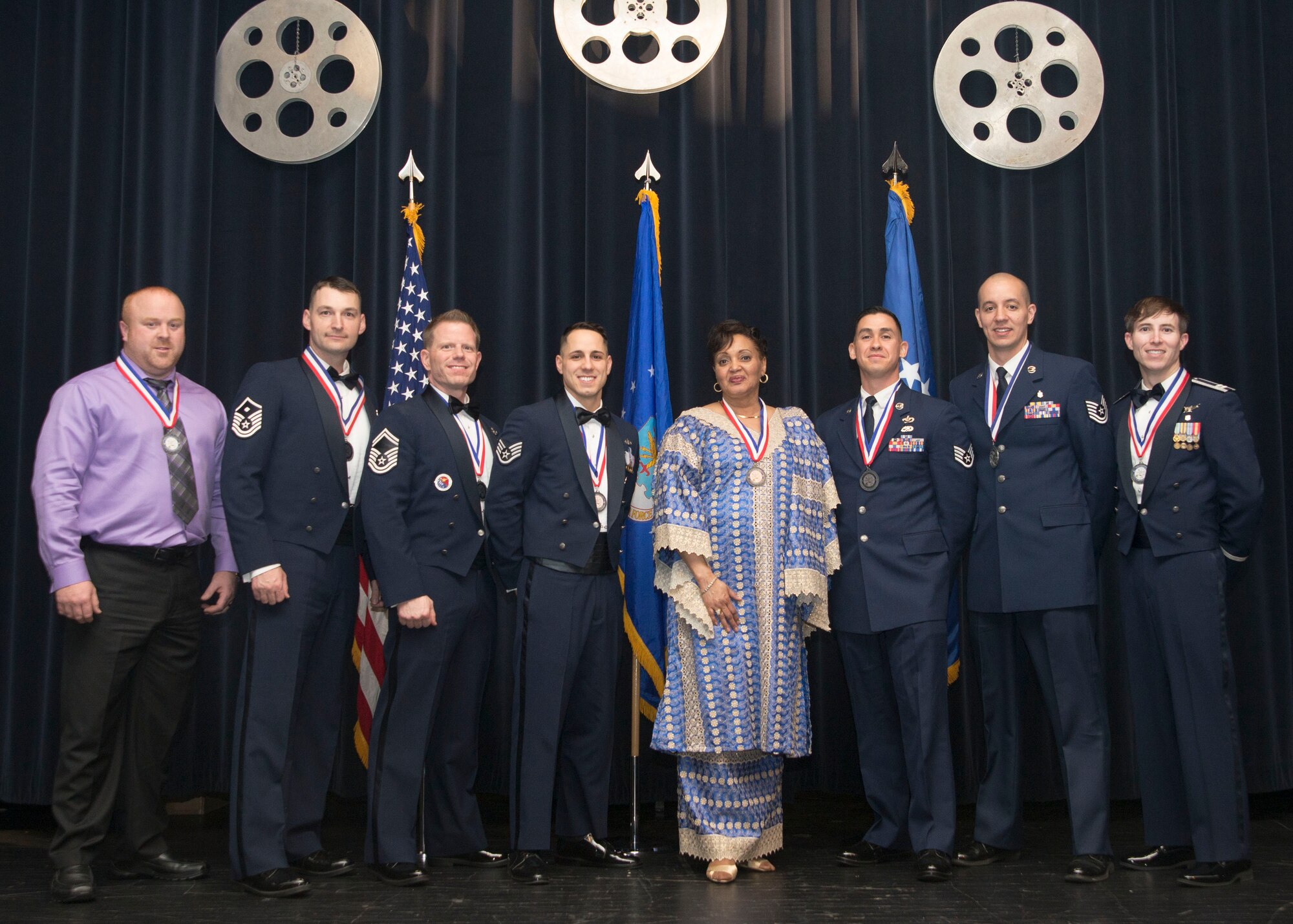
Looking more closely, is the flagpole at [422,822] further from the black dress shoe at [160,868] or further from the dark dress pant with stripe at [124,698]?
the dark dress pant with stripe at [124,698]

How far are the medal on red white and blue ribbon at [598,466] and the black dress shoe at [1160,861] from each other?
2069mm

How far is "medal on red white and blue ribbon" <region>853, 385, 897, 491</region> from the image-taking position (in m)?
3.54

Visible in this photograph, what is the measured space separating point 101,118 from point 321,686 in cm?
294

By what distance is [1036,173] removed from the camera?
479cm

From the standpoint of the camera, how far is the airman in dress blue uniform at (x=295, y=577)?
10.5 feet

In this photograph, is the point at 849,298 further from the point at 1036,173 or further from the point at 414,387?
the point at 414,387

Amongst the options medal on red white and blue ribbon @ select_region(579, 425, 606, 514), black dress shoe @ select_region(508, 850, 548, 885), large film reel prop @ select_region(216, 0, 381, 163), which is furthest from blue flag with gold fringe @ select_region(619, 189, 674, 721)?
large film reel prop @ select_region(216, 0, 381, 163)

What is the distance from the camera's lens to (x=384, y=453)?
336 centimetres

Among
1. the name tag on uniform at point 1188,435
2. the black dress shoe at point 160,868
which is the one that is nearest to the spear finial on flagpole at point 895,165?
the name tag on uniform at point 1188,435

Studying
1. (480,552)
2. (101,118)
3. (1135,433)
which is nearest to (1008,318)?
(1135,433)

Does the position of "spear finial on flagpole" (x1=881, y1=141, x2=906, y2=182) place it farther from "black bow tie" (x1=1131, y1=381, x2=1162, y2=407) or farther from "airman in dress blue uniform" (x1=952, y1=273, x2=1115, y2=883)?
"black bow tie" (x1=1131, y1=381, x2=1162, y2=407)

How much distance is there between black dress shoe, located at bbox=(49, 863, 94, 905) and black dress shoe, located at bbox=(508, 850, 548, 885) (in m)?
1.23

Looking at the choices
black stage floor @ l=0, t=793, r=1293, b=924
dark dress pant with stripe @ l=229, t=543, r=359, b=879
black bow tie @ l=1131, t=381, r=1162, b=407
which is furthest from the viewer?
black bow tie @ l=1131, t=381, r=1162, b=407

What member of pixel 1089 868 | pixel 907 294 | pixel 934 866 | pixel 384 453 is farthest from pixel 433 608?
pixel 907 294
